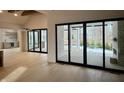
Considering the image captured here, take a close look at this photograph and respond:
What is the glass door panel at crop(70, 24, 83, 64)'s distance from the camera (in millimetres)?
6684

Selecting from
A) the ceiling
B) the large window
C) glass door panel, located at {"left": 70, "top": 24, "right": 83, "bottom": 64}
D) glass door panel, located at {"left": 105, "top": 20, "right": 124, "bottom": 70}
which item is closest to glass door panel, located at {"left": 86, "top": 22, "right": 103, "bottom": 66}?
glass door panel, located at {"left": 105, "top": 20, "right": 124, "bottom": 70}

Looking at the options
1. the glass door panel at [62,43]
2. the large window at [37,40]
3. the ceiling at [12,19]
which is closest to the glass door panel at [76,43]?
the glass door panel at [62,43]

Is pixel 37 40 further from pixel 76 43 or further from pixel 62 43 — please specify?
pixel 76 43

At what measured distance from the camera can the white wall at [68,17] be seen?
18.4 feet

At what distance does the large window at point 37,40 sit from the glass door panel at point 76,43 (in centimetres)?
488

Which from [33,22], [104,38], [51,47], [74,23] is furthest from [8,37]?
[104,38]

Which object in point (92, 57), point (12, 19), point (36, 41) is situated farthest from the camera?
point (36, 41)

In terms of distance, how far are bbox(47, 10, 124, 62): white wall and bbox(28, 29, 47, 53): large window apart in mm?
4095

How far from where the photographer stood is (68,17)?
22.6 ft

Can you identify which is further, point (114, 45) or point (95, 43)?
point (95, 43)

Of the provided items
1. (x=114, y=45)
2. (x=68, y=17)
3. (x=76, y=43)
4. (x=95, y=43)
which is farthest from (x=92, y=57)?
(x=68, y=17)

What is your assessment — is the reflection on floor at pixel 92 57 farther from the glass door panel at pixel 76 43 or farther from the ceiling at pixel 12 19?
the ceiling at pixel 12 19

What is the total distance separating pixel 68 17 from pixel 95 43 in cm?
180

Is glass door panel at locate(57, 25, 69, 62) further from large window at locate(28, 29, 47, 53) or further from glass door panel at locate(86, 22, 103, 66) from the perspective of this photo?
large window at locate(28, 29, 47, 53)
